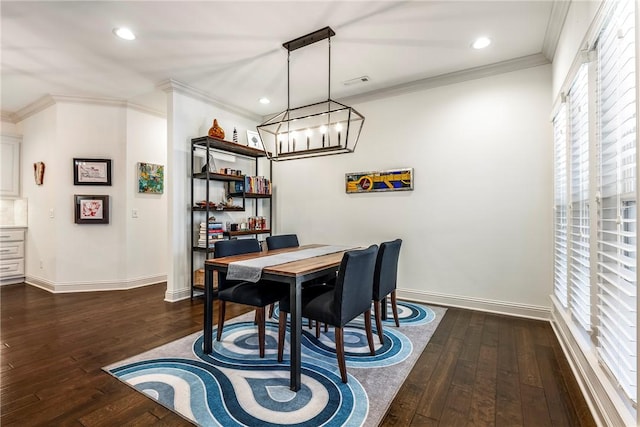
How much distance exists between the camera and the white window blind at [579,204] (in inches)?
78.2

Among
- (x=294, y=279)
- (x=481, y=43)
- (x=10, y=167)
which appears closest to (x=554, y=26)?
(x=481, y=43)

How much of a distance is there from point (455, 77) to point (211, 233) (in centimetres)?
349

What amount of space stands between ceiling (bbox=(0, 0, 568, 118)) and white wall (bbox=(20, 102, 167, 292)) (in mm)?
465

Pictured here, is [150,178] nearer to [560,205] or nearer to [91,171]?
[91,171]

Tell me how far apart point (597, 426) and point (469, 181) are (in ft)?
7.98

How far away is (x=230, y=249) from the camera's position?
117 inches

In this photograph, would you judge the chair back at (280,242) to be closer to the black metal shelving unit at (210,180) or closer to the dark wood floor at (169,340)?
the dark wood floor at (169,340)

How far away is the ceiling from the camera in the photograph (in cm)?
247

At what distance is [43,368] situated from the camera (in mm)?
2225

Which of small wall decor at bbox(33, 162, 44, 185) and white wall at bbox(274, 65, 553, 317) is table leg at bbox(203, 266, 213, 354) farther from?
small wall decor at bbox(33, 162, 44, 185)

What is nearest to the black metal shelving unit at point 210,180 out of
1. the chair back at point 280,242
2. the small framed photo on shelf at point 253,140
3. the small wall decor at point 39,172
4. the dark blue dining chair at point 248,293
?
the small framed photo on shelf at point 253,140

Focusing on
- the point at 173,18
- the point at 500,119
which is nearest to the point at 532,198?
the point at 500,119

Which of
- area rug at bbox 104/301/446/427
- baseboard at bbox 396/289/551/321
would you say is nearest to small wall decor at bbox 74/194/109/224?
area rug at bbox 104/301/446/427

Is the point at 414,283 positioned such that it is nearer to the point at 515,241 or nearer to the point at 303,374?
the point at 515,241
